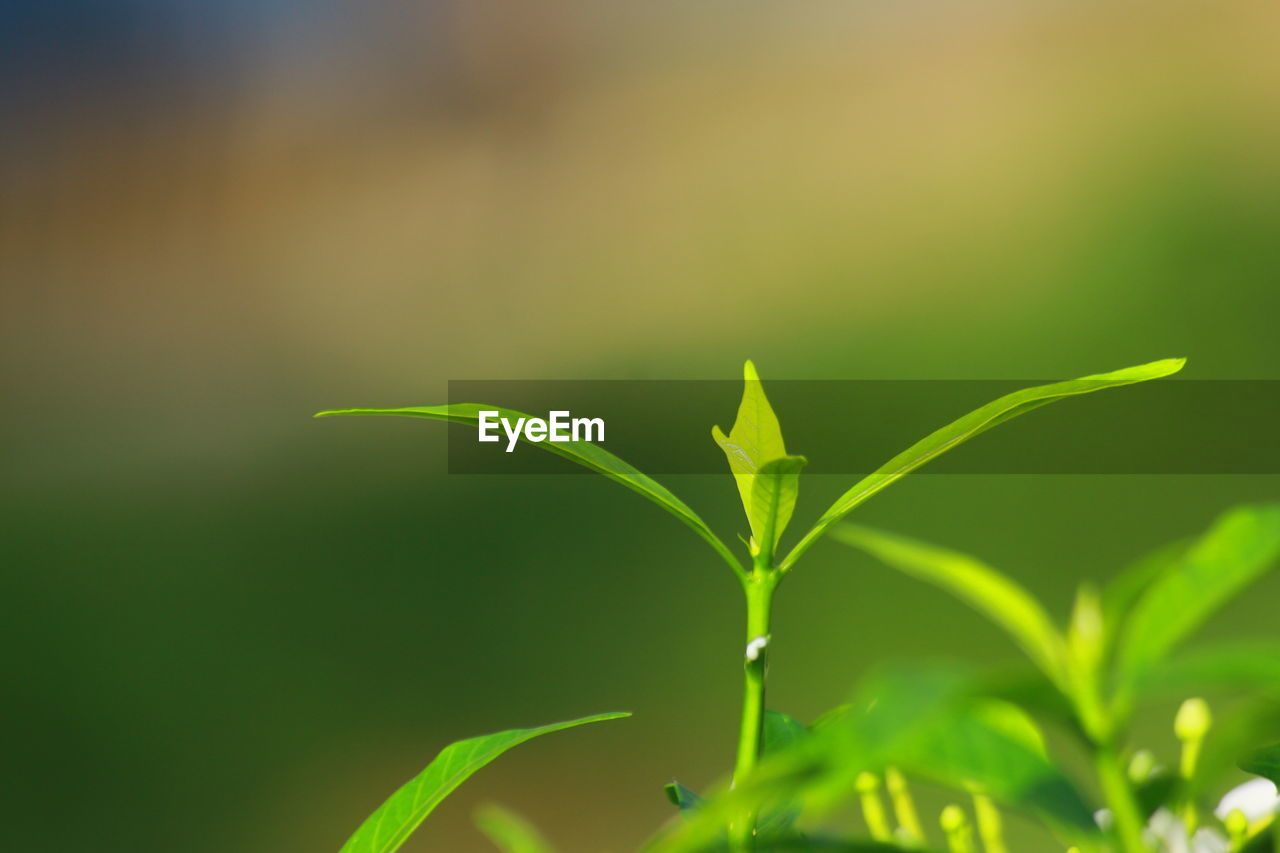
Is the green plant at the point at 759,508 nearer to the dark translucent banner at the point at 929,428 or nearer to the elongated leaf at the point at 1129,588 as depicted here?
the elongated leaf at the point at 1129,588

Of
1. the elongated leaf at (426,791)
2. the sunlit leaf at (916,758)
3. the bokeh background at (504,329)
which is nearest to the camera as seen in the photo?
the sunlit leaf at (916,758)

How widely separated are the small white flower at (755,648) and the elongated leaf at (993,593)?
0.07 m

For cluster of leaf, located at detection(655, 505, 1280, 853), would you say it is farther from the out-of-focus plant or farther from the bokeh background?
the bokeh background

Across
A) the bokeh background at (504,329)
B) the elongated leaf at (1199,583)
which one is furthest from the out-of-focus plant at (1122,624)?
the bokeh background at (504,329)

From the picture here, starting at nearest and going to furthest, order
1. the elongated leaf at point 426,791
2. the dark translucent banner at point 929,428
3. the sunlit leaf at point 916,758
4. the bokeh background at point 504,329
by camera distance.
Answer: the sunlit leaf at point 916,758, the elongated leaf at point 426,791, the bokeh background at point 504,329, the dark translucent banner at point 929,428

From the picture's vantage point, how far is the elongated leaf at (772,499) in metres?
0.20

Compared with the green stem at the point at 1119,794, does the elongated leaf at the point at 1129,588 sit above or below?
above

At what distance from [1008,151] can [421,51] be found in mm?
1596

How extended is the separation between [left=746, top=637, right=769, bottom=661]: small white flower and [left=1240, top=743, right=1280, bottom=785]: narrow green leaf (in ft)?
0.23

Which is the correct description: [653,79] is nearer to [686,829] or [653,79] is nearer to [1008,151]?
[1008,151]

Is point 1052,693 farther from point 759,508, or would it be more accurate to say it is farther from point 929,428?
point 929,428

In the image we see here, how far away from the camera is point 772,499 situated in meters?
0.20

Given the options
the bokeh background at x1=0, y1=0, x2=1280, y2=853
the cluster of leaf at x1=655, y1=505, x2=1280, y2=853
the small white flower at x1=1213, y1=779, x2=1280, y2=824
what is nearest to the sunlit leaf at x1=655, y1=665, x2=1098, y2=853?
the cluster of leaf at x1=655, y1=505, x2=1280, y2=853

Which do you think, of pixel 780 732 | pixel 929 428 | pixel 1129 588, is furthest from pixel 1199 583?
pixel 929 428
